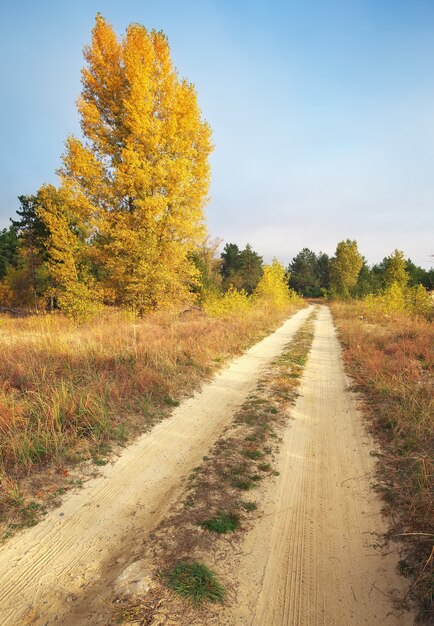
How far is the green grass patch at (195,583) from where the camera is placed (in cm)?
227

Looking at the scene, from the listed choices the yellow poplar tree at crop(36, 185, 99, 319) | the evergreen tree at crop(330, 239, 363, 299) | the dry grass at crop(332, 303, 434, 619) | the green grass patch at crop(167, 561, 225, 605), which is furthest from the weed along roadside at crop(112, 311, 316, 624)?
the evergreen tree at crop(330, 239, 363, 299)

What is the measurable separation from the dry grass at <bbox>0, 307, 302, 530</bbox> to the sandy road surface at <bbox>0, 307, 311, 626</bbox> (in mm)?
335

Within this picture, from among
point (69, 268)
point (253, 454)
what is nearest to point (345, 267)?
point (69, 268)

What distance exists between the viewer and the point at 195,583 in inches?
92.9

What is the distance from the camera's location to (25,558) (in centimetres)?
268

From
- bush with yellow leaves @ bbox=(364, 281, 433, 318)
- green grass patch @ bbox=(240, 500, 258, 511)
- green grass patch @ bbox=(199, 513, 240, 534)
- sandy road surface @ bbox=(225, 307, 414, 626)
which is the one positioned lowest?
sandy road surface @ bbox=(225, 307, 414, 626)

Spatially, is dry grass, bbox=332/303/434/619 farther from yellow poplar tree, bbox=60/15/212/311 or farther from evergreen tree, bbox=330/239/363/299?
evergreen tree, bbox=330/239/363/299

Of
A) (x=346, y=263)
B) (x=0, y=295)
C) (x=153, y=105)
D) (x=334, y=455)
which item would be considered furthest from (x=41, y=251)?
(x=346, y=263)

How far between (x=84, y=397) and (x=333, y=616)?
474 centimetres

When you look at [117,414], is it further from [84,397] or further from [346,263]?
[346,263]

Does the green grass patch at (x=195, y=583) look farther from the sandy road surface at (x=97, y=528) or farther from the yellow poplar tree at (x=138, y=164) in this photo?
the yellow poplar tree at (x=138, y=164)

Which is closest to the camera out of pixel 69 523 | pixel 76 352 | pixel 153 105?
pixel 69 523

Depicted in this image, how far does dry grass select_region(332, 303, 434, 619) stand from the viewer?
8.67ft

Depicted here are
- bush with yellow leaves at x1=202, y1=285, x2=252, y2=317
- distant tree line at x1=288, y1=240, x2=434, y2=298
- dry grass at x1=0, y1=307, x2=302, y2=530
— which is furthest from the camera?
distant tree line at x1=288, y1=240, x2=434, y2=298
